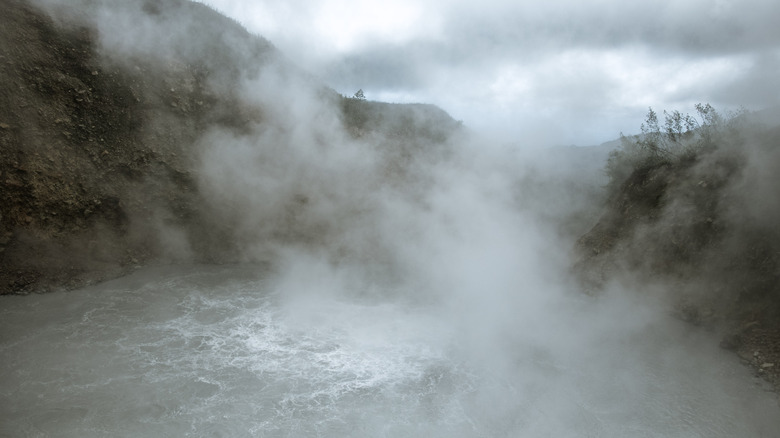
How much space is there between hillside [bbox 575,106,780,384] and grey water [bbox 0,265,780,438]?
1.63 ft

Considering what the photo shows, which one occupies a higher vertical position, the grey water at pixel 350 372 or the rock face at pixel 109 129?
the rock face at pixel 109 129

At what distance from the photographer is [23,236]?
7426mm

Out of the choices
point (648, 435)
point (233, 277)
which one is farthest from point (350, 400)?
point (233, 277)

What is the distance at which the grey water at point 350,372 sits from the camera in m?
4.58

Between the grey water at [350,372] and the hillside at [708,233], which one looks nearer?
the grey water at [350,372]

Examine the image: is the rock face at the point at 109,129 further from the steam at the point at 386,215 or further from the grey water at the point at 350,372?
the grey water at the point at 350,372

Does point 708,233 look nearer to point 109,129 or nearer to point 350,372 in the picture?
point 350,372

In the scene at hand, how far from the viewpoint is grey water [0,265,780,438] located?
180 inches

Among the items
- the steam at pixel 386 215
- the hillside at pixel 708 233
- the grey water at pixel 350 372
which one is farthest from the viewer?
the steam at pixel 386 215

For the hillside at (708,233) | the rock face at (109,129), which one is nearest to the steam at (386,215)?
the rock face at (109,129)

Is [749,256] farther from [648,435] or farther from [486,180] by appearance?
[486,180]

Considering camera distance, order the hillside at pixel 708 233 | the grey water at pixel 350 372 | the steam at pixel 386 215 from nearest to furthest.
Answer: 1. the grey water at pixel 350 372
2. the hillside at pixel 708 233
3. the steam at pixel 386 215

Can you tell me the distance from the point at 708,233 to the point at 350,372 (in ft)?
19.9

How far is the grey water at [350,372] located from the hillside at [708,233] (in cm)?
50
